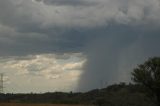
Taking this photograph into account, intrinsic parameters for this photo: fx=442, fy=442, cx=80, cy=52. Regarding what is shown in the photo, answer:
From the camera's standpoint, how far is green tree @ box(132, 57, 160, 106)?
98.3 m

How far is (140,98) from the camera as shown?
15900cm

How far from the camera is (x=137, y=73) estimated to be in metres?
100

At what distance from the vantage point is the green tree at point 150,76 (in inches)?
3871

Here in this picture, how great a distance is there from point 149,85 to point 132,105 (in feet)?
135

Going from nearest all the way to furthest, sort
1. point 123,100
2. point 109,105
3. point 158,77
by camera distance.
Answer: point 158,77, point 109,105, point 123,100

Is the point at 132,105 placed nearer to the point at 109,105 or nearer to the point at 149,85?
the point at 109,105

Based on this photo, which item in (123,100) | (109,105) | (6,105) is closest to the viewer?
(6,105)

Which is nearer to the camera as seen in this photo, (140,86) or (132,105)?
Answer: (140,86)

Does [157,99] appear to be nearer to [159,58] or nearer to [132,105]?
[159,58]

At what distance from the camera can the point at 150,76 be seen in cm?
9950

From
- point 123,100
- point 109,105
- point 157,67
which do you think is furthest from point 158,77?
point 123,100

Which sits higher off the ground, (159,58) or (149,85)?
(159,58)

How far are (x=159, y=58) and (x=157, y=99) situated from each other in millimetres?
9611

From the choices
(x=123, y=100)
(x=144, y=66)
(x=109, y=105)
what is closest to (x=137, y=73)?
(x=144, y=66)
